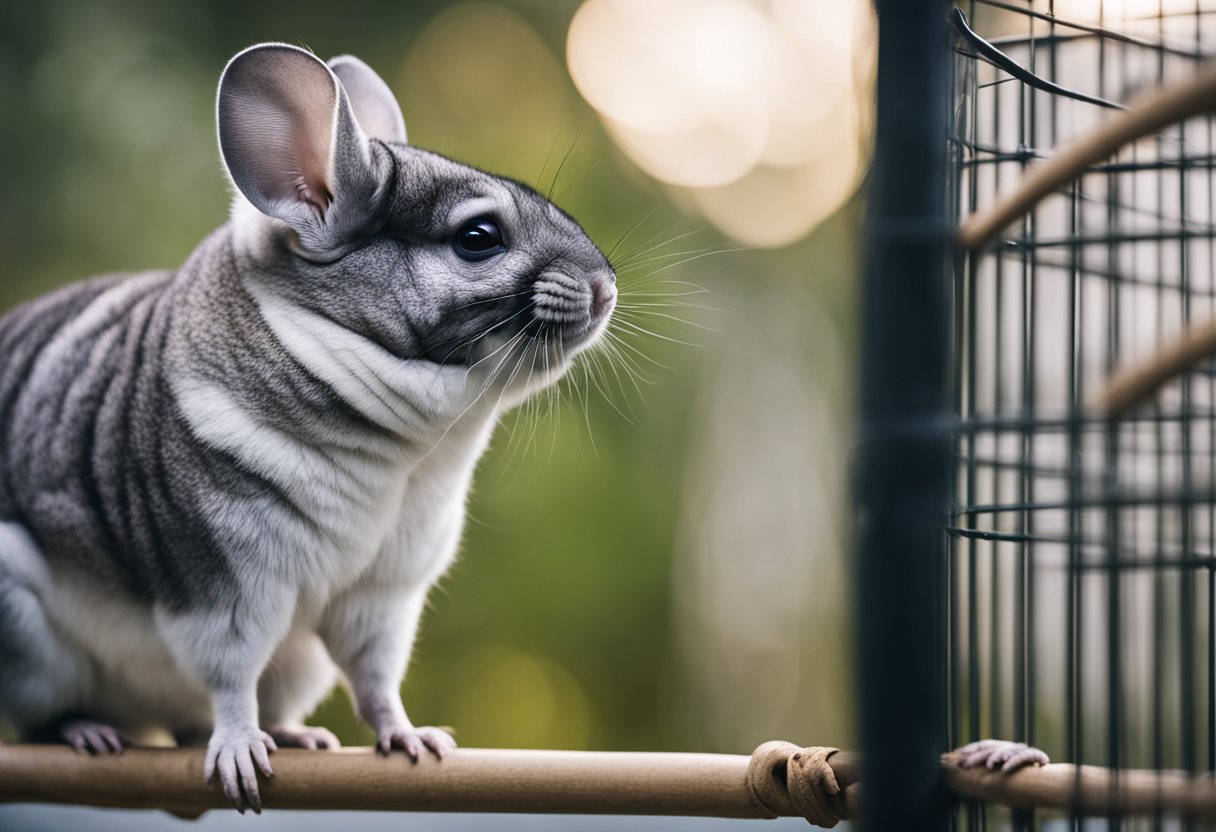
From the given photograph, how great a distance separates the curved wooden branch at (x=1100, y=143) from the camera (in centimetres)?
92

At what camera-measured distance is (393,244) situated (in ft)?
6.44

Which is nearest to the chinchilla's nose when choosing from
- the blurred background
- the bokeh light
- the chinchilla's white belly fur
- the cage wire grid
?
the chinchilla's white belly fur

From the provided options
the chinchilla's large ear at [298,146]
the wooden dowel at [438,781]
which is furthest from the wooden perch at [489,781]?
the chinchilla's large ear at [298,146]

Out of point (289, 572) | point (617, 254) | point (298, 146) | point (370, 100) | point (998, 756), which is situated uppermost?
point (617, 254)

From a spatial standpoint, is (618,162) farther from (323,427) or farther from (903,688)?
(903,688)

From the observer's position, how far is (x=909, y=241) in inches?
44.8

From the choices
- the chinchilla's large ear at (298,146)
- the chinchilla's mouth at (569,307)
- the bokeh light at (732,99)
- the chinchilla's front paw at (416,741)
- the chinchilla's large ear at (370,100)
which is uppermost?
the bokeh light at (732,99)

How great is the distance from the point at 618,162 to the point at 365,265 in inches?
180

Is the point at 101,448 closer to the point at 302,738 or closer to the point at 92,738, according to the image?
the point at 92,738

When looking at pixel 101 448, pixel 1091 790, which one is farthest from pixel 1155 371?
pixel 101 448

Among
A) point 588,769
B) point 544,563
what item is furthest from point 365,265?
point 544,563

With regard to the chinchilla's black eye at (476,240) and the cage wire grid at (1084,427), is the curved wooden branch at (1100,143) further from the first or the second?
the chinchilla's black eye at (476,240)

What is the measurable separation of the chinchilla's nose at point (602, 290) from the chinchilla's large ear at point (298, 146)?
368 mm

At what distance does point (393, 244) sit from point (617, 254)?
9.87ft
